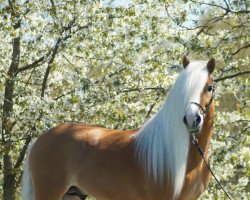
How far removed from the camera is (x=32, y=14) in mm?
10188

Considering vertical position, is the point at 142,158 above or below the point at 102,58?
below

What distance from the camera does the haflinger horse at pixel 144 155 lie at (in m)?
5.38

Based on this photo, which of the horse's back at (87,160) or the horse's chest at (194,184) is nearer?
the horse's chest at (194,184)

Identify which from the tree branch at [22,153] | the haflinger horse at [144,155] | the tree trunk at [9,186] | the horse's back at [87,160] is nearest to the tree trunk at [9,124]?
the tree trunk at [9,186]

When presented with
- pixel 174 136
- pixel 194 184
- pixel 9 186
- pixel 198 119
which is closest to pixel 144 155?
pixel 174 136

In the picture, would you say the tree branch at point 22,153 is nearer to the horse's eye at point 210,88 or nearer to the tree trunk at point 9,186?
the tree trunk at point 9,186

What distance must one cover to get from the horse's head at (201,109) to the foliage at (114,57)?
8.46 ft

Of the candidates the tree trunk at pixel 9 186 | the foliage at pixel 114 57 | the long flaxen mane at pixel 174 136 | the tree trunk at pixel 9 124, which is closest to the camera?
the long flaxen mane at pixel 174 136

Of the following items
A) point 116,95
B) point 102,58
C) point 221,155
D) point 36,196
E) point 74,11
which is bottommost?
point 36,196

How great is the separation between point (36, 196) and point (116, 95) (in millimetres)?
2928

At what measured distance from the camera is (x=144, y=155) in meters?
5.61

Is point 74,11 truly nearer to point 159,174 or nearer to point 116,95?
point 116,95

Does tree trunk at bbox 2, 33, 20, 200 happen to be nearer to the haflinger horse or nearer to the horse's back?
the horse's back

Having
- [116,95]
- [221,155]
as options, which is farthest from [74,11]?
[221,155]
